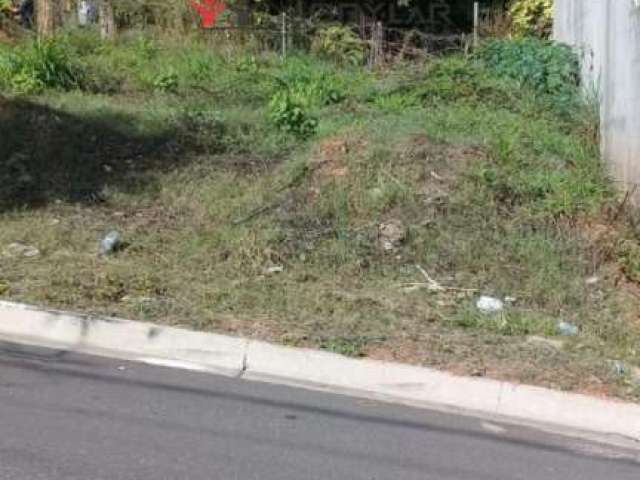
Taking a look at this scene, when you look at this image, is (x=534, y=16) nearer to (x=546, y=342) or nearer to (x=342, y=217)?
(x=342, y=217)

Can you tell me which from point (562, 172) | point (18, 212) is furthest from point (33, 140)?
point (562, 172)

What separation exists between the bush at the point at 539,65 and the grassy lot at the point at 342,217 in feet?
0.14

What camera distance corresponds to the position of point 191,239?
8516 mm

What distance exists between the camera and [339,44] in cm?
1659

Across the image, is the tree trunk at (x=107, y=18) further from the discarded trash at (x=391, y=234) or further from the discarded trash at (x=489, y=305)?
the discarded trash at (x=489, y=305)

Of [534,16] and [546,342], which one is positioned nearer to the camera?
[546,342]

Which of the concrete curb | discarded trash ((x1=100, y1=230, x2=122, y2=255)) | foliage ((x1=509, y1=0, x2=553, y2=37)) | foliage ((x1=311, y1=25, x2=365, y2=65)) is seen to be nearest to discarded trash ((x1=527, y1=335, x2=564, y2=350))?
the concrete curb

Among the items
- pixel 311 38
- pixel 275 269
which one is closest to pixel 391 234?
pixel 275 269

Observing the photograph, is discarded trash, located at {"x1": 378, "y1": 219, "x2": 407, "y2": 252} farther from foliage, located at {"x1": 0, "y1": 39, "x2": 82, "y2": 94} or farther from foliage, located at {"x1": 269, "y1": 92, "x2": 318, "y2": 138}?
foliage, located at {"x1": 0, "y1": 39, "x2": 82, "y2": 94}

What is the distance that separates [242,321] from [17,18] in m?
12.9

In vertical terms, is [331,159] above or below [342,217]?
above

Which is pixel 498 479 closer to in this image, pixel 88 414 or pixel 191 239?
pixel 88 414

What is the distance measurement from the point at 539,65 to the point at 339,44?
13.5 feet

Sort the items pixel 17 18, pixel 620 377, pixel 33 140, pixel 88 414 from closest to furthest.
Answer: pixel 88 414 → pixel 620 377 → pixel 33 140 → pixel 17 18
